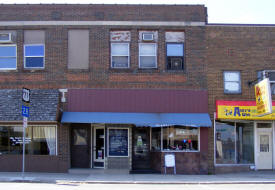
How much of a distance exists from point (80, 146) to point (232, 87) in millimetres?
8406

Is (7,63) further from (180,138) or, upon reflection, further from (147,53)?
(180,138)

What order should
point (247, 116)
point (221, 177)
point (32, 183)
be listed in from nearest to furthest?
point (32, 183), point (221, 177), point (247, 116)

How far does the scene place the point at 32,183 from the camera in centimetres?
1410

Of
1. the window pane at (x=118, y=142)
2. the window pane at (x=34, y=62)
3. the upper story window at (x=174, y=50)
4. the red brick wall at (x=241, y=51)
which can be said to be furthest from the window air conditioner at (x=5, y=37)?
the red brick wall at (x=241, y=51)

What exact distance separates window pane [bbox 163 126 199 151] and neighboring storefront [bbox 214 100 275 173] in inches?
45.3

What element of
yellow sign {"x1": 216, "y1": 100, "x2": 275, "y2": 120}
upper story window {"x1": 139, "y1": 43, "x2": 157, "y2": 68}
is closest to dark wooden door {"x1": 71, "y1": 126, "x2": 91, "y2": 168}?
upper story window {"x1": 139, "y1": 43, "x2": 157, "y2": 68}

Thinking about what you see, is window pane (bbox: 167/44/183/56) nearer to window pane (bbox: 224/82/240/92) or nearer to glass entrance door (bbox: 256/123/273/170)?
window pane (bbox: 224/82/240/92)

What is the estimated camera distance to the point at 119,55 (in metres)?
18.1

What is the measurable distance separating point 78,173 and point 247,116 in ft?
29.0

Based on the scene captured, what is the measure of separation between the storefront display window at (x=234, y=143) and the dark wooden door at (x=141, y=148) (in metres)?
3.54

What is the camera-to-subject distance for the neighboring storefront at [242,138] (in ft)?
57.3

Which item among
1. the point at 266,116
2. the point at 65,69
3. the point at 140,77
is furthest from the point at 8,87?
the point at 266,116

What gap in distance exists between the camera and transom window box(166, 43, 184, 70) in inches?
712

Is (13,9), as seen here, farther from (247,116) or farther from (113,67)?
(247,116)
